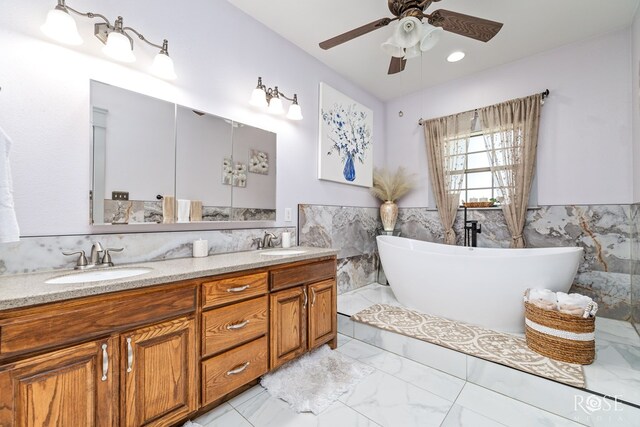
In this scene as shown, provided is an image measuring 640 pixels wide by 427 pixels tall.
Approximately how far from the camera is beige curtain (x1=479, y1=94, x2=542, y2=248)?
2.73 meters

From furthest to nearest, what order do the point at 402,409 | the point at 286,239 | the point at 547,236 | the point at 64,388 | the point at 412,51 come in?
the point at 547,236 → the point at 286,239 → the point at 412,51 → the point at 402,409 → the point at 64,388

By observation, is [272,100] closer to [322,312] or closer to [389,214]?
[322,312]

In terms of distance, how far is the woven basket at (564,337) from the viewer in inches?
65.1

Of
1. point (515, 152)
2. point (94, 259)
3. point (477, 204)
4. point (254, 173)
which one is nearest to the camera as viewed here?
point (94, 259)

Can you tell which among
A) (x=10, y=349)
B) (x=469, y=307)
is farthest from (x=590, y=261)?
(x=10, y=349)

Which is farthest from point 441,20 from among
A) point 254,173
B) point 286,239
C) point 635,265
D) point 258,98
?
point 635,265

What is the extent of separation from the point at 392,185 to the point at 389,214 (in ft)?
1.29

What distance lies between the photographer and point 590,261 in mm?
2492

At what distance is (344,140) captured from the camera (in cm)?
313

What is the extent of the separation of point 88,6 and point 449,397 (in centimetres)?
304

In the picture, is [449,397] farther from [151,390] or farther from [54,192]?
[54,192]

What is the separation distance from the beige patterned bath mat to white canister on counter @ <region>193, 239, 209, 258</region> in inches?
55.7

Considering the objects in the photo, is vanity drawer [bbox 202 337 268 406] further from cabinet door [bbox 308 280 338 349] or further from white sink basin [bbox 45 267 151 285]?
white sink basin [bbox 45 267 151 285]

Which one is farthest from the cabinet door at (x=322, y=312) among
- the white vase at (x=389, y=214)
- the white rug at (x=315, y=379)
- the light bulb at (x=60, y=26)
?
the light bulb at (x=60, y=26)
